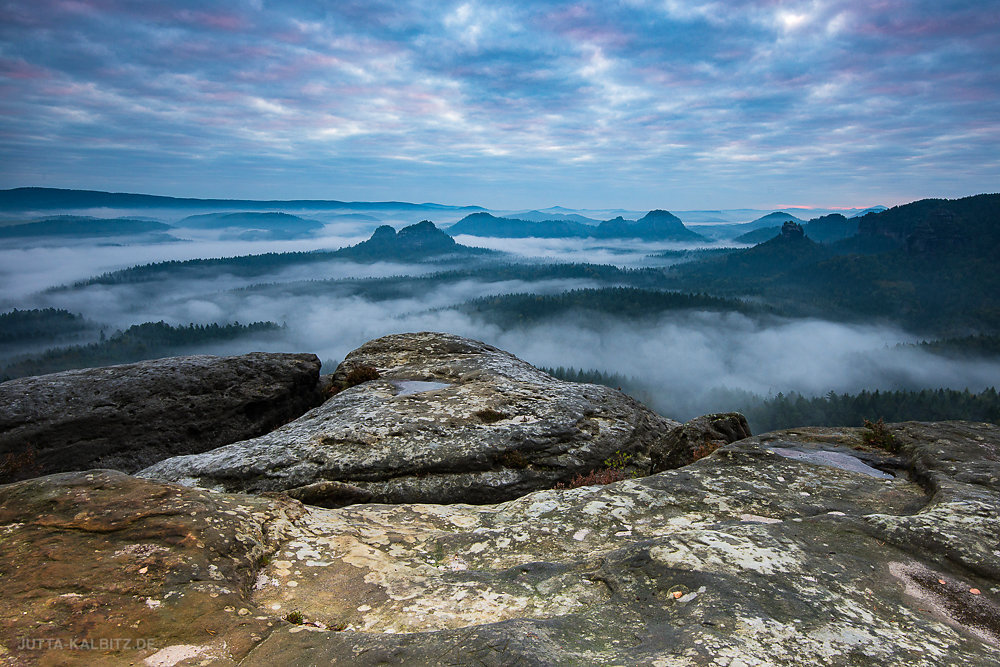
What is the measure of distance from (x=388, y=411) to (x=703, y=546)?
35.9ft

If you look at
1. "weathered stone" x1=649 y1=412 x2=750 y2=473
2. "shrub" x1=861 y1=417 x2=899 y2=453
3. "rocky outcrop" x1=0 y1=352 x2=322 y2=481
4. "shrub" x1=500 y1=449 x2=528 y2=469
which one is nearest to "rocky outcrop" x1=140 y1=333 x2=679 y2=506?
"shrub" x1=500 y1=449 x2=528 y2=469

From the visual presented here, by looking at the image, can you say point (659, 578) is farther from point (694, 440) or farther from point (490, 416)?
point (490, 416)

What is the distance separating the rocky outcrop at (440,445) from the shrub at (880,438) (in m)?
5.99

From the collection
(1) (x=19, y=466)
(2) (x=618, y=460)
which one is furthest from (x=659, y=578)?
(1) (x=19, y=466)

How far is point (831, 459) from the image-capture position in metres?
12.8

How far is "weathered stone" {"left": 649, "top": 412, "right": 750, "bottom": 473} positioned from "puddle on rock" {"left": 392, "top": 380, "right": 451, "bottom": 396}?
8123mm

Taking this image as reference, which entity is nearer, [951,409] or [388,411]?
[388,411]

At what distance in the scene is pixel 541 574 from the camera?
733 cm

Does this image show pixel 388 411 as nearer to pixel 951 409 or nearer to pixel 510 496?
pixel 510 496

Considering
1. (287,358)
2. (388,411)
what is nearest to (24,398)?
(287,358)

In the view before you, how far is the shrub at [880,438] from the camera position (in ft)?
44.7

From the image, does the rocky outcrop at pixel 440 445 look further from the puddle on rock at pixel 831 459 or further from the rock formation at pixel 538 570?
the puddle on rock at pixel 831 459

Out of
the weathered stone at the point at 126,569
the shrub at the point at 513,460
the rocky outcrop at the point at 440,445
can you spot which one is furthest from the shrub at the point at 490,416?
the weathered stone at the point at 126,569

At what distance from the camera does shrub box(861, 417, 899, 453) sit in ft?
44.7
